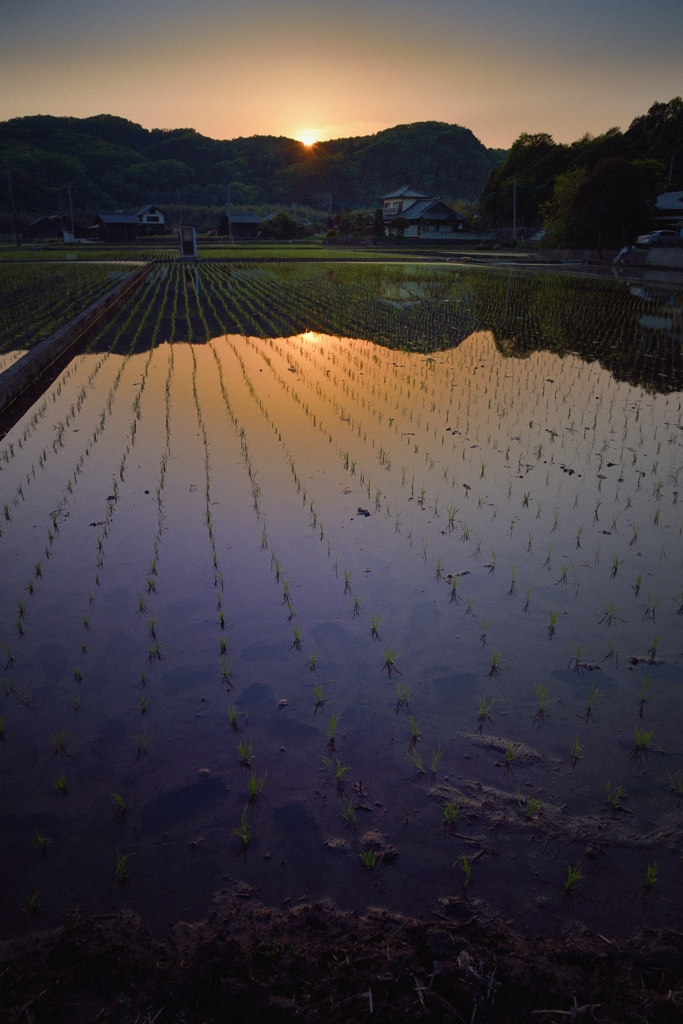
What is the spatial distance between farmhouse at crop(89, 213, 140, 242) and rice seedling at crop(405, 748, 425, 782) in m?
66.6

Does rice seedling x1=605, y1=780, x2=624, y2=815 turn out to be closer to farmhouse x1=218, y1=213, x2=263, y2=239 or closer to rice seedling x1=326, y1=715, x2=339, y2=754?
rice seedling x1=326, y1=715, x2=339, y2=754

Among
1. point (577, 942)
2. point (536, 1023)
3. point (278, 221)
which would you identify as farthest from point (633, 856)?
point (278, 221)

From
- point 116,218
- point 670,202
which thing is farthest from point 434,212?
point 116,218

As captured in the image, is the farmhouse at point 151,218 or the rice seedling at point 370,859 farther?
the farmhouse at point 151,218

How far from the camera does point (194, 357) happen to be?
11.1 metres

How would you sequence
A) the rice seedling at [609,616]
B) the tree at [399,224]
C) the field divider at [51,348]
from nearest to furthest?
the rice seedling at [609,616]
the field divider at [51,348]
the tree at [399,224]

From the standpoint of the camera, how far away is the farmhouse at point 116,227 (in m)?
58.4

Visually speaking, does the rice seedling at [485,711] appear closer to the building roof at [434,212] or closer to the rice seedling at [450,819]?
the rice seedling at [450,819]

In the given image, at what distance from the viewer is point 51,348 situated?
1072 centimetres

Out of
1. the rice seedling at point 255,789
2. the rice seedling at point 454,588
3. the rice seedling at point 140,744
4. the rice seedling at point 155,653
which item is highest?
the rice seedling at point 454,588

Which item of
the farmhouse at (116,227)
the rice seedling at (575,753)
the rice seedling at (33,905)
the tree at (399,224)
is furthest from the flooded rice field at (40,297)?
the tree at (399,224)

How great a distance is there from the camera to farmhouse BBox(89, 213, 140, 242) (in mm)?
58438

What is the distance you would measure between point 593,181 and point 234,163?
108 meters

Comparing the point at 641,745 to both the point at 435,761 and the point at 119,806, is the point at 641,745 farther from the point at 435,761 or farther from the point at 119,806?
the point at 119,806
